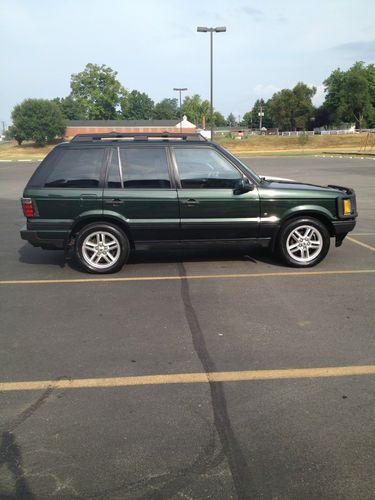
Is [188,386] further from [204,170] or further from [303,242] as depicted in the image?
[303,242]

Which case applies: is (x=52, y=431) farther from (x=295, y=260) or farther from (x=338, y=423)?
(x=295, y=260)

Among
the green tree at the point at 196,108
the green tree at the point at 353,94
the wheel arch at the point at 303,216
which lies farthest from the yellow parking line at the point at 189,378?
the green tree at the point at 196,108

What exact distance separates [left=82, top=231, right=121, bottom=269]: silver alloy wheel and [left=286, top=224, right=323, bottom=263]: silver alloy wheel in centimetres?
232

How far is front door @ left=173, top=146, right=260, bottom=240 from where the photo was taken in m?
5.98

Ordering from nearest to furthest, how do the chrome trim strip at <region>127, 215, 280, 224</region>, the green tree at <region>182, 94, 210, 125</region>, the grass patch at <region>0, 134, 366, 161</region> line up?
the chrome trim strip at <region>127, 215, 280, 224</region> < the grass patch at <region>0, 134, 366, 161</region> < the green tree at <region>182, 94, 210, 125</region>

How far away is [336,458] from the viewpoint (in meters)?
2.53

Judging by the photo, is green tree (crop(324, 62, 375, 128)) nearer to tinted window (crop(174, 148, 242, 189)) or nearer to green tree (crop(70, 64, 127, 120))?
green tree (crop(70, 64, 127, 120))

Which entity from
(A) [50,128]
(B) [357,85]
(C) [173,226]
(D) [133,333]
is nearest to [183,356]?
(D) [133,333]

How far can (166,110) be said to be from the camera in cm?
15212

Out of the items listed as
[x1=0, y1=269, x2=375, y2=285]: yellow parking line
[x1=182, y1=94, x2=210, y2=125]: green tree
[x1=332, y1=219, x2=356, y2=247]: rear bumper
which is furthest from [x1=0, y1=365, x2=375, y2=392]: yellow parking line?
[x1=182, y1=94, x2=210, y2=125]: green tree

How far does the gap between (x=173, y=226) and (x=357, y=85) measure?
330ft

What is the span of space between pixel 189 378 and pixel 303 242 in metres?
3.40

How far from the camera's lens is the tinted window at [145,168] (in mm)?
5988

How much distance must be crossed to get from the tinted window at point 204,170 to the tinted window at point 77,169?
1.06 m
